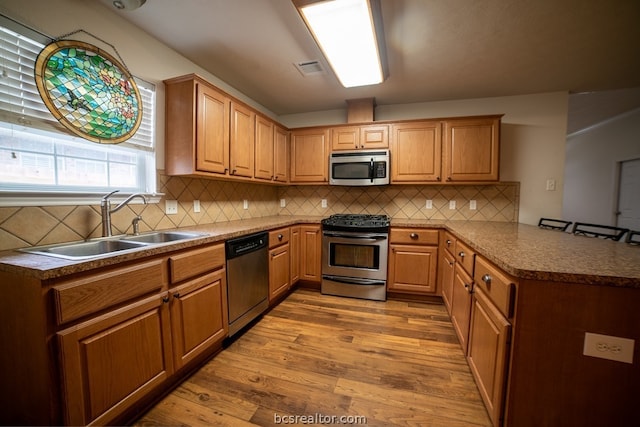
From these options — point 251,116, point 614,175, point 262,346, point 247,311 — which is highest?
point 251,116

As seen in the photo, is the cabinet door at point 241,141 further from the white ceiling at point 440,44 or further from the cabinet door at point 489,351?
the cabinet door at point 489,351

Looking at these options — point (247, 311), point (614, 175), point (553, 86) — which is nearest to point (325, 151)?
point (247, 311)

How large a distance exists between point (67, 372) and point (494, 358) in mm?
1822

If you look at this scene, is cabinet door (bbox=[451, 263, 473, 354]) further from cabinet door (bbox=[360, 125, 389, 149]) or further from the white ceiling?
the white ceiling

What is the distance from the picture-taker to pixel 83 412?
989mm

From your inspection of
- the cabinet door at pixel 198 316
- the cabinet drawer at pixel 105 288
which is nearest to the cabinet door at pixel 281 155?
the cabinet door at pixel 198 316

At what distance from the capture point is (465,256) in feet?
5.79

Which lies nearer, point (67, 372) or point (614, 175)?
point (67, 372)

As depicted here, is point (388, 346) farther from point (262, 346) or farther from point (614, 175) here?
point (614, 175)

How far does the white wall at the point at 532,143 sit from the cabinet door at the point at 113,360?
363 cm

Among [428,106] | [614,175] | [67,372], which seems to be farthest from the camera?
[614,175]

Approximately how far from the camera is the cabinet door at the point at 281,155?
301 cm

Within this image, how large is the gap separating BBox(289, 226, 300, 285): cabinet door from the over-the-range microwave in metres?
0.80

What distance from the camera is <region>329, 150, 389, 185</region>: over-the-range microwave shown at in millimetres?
2895
